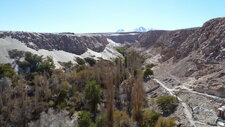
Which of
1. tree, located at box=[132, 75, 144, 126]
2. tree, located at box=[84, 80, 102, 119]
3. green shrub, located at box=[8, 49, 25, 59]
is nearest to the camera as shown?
tree, located at box=[132, 75, 144, 126]

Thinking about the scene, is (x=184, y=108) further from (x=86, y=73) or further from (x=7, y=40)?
(x=7, y=40)

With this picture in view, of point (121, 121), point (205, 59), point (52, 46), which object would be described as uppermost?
point (205, 59)

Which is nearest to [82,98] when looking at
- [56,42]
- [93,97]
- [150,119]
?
[93,97]

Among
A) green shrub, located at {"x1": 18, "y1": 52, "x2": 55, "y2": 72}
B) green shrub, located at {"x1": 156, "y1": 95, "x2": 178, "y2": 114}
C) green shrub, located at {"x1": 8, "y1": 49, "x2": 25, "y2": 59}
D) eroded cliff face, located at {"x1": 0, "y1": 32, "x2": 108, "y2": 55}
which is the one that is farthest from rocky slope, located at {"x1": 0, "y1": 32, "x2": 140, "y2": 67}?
green shrub, located at {"x1": 156, "y1": 95, "x2": 178, "y2": 114}

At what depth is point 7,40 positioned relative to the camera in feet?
194

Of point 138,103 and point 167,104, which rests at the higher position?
point 138,103

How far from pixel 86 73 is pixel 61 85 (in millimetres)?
6886

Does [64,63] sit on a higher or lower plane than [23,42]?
lower

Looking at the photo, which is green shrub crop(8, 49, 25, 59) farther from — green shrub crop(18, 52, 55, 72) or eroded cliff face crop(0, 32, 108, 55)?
eroded cliff face crop(0, 32, 108, 55)

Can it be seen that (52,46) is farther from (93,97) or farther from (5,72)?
(93,97)

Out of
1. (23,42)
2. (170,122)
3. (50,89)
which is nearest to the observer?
(170,122)

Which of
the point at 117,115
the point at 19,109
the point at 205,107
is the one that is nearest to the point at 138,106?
the point at 117,115

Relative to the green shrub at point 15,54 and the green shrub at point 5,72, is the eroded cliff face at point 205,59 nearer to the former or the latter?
the green shrub at point 5,72

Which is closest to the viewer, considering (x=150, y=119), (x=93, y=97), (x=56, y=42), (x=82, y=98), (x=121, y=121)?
→ (x=150, y=119)
